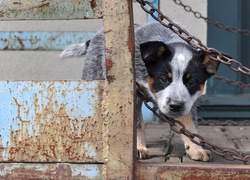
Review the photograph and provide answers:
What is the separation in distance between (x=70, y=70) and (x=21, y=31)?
0.68 metres

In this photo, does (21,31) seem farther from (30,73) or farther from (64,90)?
(64,90)

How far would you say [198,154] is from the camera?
380cm

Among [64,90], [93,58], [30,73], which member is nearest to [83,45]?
[93,58]

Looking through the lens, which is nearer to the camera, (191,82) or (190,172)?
(190,172)

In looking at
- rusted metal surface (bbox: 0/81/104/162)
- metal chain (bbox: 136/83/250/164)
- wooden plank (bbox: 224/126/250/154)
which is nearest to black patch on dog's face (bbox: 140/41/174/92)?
metal chain (bbox: 136/83/250/164)

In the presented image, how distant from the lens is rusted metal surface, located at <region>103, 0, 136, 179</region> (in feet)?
10.3

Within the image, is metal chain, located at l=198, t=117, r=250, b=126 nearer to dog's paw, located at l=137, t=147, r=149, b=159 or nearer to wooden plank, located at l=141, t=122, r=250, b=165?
wooden plank, located at l=141, t=122, r=250, b=165

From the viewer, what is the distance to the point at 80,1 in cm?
318

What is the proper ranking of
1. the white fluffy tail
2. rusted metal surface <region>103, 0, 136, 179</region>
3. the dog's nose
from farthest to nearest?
the white fluffy tail < the dog's nose < rusted metal surface <region>103, 0, 136, 179</region>

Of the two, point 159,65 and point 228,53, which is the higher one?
point 228,53

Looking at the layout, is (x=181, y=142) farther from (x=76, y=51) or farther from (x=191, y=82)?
(x=76, y=51)

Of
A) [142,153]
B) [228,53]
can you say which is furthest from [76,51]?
[228,53]

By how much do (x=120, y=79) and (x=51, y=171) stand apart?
612 millimetres

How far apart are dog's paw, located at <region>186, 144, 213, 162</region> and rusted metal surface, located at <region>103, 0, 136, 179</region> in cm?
72
